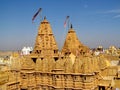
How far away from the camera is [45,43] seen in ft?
84.0

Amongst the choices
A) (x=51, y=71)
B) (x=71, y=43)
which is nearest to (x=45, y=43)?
(x=51, y=71)

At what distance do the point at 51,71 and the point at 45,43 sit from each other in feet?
13.3

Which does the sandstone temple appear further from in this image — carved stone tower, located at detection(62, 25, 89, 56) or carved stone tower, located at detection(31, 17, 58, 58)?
carved stone tower, located at detection(62, 25, 89, 56)

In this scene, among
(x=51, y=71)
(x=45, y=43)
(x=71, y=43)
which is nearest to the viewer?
(x=51, y=71)

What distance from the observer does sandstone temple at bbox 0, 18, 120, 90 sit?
68.6ft

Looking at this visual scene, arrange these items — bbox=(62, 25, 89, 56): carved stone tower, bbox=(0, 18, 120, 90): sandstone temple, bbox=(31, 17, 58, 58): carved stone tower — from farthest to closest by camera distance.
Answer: bbox=(62, 25, 89, 56): carved stone tower < bbox=(31, 17, 58, 58): carved stone tower < bbox=(0, 18, 120, 90): sandstone temple

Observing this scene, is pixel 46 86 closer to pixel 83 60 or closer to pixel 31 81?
pixel 31 81

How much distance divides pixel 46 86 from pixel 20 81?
2.42m

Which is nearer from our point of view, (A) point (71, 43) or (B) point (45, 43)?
(B) point (45, 43)

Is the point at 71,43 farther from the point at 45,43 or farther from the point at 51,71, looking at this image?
the point at 51,71

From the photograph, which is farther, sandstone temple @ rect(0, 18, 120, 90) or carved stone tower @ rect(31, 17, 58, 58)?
carved stone tower @ rect(31, 17, 58, 58)

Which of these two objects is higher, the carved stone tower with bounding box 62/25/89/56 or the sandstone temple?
the carved stone tower with bounding box 62/25/89/56

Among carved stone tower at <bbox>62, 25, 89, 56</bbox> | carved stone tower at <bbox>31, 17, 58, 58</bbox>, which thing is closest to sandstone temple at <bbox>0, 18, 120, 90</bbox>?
carved stone tower at <bbox>31, 17, 58, 58</bbox>

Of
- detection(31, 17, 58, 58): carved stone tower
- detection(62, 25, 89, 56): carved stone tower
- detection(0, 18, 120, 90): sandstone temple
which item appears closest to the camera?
detection(0, 18, 120, 90): sandstone temple
